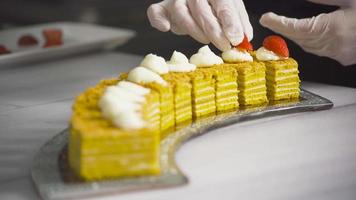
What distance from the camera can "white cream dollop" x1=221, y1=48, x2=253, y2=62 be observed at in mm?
3103

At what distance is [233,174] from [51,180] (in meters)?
0.57

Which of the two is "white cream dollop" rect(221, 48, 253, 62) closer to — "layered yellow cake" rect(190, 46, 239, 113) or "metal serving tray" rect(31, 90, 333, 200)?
"layered yellow cake" rect(190, 46, 239, 113)

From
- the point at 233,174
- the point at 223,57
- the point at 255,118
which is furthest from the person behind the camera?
the point at 223,57

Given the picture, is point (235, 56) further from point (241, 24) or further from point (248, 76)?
point (241, 24)

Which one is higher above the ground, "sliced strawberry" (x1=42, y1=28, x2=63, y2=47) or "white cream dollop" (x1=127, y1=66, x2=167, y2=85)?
"white cream dollop" (x1=127, y1=66, x2=167, y2=85)

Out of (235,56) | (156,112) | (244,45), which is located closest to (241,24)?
(244,45)

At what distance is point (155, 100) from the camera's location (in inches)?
101

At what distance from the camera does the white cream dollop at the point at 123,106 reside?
7.16 ft

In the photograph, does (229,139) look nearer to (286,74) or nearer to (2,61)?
(286,74)

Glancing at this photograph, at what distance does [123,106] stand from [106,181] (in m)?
0.25

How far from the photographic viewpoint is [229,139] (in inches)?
106

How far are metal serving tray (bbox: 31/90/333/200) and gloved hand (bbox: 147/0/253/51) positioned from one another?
43cm

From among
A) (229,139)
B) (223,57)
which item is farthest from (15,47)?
(229,139)

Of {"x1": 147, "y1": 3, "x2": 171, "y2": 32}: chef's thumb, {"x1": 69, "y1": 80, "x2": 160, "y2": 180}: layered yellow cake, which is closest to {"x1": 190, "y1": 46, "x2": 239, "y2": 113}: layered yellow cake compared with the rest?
{"x1": 147, "y1": 3, "x2": 171, "y2": 32}: chef's thumb
